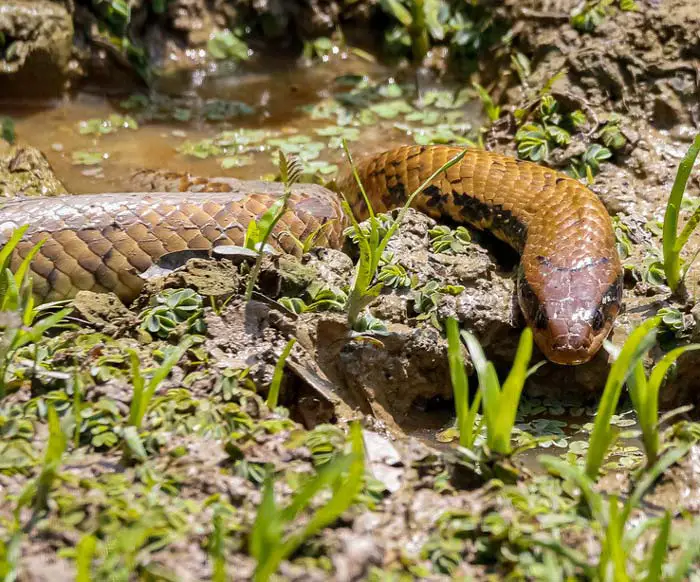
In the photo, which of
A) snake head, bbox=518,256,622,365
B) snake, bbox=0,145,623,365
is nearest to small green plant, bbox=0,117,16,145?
snake, bbox=0,145,623,365

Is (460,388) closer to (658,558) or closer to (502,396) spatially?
(502,396)

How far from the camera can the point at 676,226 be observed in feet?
14.2

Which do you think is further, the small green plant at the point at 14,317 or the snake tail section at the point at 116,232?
the snake tail section at the point at 116,232

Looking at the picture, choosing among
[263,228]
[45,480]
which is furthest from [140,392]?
[263,228]

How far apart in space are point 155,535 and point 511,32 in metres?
5.35

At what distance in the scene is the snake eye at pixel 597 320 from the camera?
425 cm

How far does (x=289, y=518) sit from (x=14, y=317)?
4.18ft

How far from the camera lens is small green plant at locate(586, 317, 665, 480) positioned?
3066mm

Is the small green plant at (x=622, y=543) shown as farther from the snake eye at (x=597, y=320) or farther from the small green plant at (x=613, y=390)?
the snake eye at (x=597, y=320)

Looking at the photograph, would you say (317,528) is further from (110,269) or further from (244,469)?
(110,269)

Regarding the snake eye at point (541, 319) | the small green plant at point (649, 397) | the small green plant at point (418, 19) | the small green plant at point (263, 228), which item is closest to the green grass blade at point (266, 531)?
the small green plant at point (649, 397)

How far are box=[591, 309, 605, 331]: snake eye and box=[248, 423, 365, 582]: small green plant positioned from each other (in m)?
1.81

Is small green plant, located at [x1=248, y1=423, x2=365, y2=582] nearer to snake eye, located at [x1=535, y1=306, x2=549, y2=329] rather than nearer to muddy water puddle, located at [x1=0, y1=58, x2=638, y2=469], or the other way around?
snake eye, located at [x1=535, y1=306, x2=549, y2=329]

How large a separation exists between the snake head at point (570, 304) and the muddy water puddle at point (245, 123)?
7.14 ft
